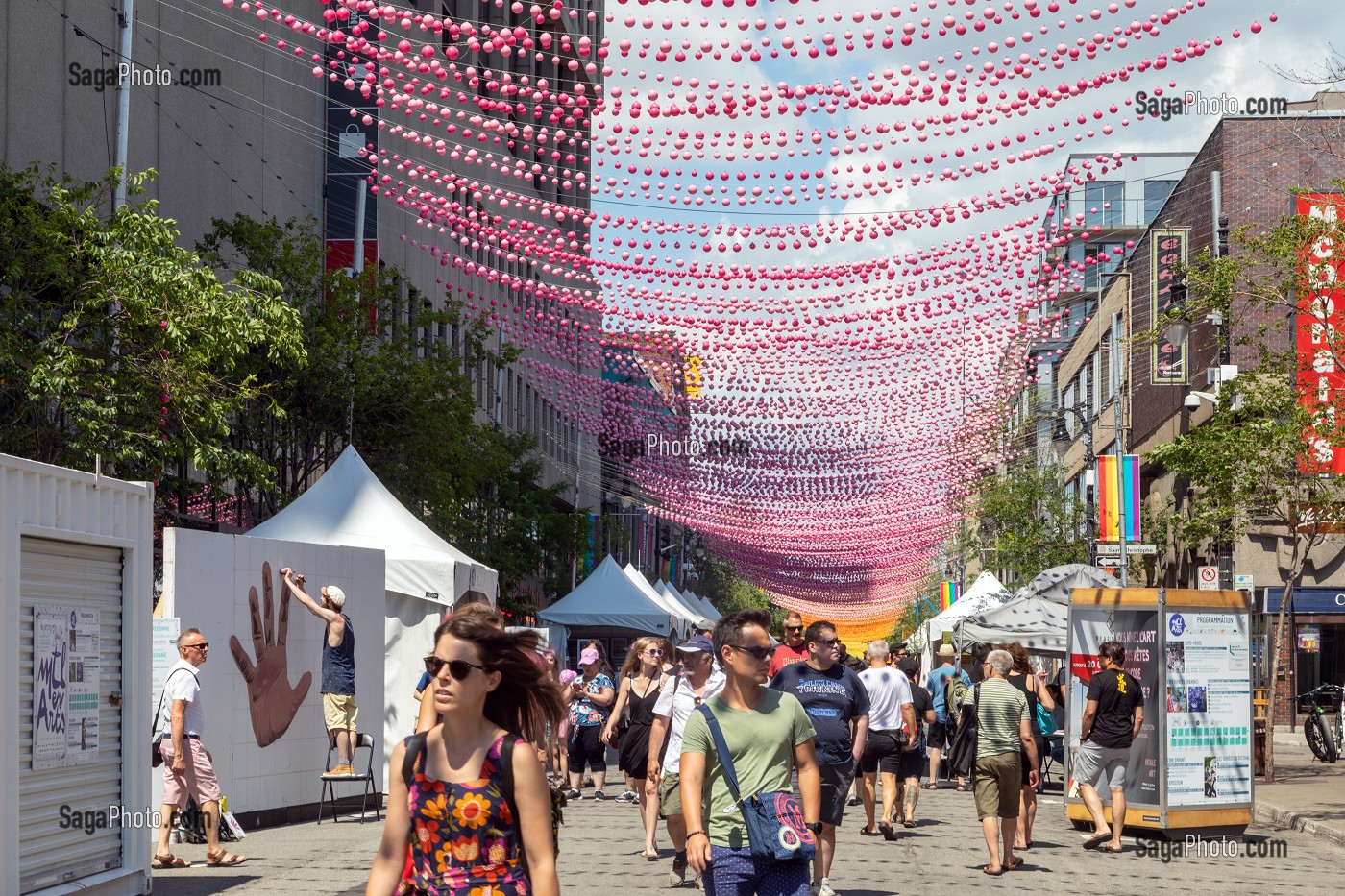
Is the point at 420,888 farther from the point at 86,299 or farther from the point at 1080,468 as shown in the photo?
the point at 1080,468

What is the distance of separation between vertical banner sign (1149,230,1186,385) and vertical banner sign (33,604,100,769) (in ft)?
108

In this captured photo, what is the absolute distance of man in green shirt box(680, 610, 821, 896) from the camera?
22.8 feet

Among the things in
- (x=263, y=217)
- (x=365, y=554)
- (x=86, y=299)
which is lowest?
(x=365, y=554)

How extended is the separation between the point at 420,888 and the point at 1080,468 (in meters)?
62.1

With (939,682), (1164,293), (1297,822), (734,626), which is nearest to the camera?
(734,626)

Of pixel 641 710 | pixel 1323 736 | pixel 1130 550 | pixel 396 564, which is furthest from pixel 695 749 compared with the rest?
pixel 1130 550

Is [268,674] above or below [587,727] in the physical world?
above

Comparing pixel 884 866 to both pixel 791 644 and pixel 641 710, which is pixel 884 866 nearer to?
pixel 791 644

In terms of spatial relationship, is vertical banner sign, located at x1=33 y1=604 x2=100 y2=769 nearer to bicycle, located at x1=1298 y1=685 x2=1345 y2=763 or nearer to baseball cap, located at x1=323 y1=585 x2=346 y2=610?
baseball cap, located at x1=323 y1=585 x2=346 y2=610

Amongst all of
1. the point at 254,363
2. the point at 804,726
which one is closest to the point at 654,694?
the point at 804,726

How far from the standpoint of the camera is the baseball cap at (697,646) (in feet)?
35.5

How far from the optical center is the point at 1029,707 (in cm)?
1522

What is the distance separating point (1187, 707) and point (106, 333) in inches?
491

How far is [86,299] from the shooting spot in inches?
748
